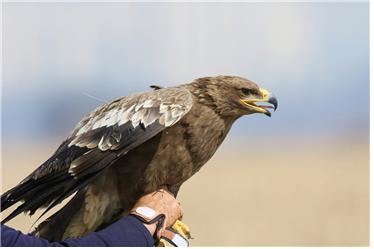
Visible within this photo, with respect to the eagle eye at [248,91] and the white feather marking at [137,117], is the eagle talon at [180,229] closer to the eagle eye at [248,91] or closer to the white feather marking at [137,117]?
the white feather marking at [137,117]

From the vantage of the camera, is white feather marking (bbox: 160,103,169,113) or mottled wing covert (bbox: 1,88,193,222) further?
white feather marking (bbox: 160,103,169,113)

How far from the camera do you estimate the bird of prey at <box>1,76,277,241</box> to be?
2789mm

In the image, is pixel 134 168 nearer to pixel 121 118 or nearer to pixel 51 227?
pixel 121 118

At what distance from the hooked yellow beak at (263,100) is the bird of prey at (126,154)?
0.02m

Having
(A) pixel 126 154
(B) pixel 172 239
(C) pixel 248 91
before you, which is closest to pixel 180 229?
(B) pixel 172 239

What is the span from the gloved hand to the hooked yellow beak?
632mm

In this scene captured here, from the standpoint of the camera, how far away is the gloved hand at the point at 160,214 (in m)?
2.52

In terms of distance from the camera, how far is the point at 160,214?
262 cm

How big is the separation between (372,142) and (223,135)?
2.25 feet

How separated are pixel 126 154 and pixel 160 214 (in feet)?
1.49

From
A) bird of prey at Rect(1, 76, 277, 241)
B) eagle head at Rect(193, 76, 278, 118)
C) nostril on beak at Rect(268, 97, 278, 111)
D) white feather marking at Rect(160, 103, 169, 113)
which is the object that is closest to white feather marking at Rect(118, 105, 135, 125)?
bird of prey at Rect(1, 76, 277, 241)

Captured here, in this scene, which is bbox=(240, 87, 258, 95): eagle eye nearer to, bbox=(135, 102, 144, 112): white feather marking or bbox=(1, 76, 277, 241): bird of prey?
bbox=(1, 76, 277, 241): bird of prey

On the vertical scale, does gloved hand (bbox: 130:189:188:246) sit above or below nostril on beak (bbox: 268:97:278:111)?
below

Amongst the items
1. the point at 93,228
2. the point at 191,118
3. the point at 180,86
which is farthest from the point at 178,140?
the point at 93,228
